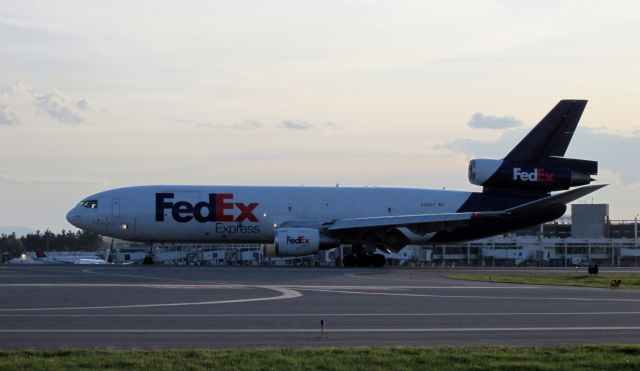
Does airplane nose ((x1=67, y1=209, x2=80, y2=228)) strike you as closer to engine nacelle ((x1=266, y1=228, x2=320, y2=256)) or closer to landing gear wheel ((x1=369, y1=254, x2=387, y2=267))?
engine nacelle ((x1=266, y1=228, x2=320, y2=256))

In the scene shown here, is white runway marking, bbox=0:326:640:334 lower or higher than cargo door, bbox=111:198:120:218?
lower

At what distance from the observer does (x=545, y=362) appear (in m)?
15.4

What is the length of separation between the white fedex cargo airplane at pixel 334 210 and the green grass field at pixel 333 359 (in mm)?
34583

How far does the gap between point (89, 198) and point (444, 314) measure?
1329 inches

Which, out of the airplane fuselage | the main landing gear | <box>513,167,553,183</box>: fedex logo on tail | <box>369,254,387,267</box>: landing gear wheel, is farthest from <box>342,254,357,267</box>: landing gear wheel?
<box>513,167,553,183</box>: fedex logo on tail

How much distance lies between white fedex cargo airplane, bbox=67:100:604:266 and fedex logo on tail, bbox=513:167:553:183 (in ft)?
0.17

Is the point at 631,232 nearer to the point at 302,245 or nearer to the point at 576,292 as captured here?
the point at 302,245

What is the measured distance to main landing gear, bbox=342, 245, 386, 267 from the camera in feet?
175

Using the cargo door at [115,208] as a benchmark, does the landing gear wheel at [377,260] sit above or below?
below

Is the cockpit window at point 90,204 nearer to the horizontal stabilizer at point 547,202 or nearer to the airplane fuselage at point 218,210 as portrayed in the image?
the airplane fuselage at point 218,210

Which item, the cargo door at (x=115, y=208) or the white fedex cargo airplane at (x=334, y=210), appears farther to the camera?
the cargo door at (x=115, y=208)

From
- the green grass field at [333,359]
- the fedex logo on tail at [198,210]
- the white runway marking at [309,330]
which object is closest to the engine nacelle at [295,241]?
the fedex logo on tail at [198,210]

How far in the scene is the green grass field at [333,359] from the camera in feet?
48.2

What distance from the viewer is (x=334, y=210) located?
54594 millimetres
